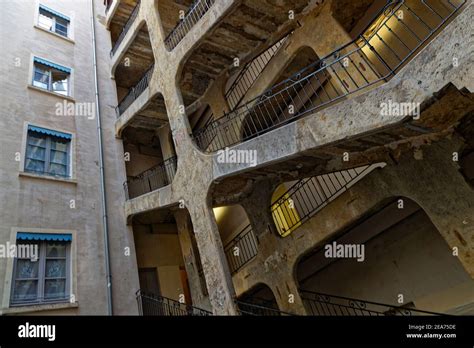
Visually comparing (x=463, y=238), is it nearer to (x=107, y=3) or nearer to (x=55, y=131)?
(x=55, y=131)

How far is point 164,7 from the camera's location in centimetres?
1192

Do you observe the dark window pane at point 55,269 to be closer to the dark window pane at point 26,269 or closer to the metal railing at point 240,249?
the dark window pane at point 26,269

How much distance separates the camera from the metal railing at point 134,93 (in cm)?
1227

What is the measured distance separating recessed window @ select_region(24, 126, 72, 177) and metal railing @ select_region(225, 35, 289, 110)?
20.2 ft

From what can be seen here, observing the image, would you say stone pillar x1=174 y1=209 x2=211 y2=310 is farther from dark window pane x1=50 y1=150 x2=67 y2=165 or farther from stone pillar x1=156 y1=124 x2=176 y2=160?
dark window pane x1=50 y1=150 x2=67 y2=165

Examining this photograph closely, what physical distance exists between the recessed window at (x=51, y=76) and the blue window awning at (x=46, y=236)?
18.4ft

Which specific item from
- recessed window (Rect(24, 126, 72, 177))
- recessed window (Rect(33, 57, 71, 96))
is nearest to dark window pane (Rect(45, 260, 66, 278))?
recessed window (Rect(24, 126, 72, 177))

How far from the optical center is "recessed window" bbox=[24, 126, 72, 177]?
9938 mm

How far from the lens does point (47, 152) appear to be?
1034 centimetres

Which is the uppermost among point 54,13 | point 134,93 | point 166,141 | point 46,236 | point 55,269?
point 54,13

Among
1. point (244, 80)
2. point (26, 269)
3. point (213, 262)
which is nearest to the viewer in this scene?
point (213, 262)

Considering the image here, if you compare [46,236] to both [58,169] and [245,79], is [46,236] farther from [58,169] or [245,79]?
[245,79]

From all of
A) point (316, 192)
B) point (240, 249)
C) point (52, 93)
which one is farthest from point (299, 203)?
point (52, 93)

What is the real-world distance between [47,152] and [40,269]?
152 inches
